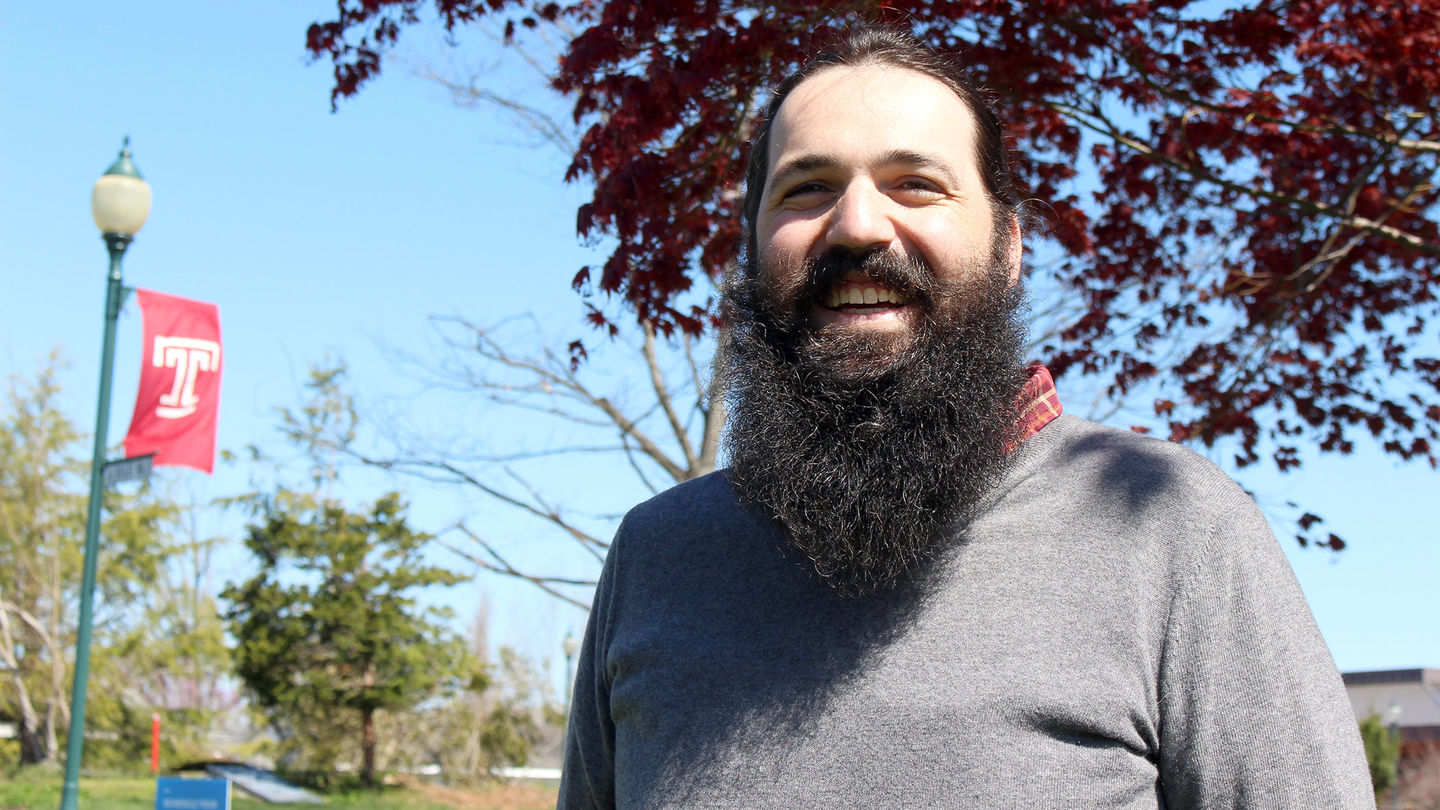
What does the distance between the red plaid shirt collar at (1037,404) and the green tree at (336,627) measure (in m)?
20.6

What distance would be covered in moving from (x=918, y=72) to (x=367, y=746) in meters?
22.3

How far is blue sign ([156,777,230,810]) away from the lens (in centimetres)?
683

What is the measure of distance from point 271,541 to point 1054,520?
22.7 m

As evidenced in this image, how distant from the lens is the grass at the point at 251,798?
16.7 metres

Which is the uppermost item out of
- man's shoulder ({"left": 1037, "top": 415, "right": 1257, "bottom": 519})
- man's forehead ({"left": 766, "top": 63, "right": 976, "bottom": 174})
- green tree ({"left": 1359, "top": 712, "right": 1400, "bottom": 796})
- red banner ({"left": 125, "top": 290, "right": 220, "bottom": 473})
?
red banner ({"left": 125, "top": 290, "right": 220, "bottom": 473})

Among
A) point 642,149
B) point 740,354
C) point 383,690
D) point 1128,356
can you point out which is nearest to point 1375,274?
point 1128,356

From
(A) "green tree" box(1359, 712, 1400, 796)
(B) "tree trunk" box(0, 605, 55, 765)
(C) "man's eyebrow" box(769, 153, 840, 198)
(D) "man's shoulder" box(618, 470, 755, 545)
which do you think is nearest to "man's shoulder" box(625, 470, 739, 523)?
Answer: (D) "man's shoulder" box(618, 470, 755, 545)

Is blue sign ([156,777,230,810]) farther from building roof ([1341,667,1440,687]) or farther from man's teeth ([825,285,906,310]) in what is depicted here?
building roof ([1341,667,1440,687])

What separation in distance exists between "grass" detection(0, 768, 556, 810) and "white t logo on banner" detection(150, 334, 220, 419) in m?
9.36

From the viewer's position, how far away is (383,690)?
71.7ft

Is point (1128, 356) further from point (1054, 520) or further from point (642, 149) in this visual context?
point (1054, 520)

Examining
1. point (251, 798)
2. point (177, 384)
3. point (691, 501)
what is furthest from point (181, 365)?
point (251, 798)

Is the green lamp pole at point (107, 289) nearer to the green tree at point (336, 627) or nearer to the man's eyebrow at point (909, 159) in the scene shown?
the man's eyebrow at point (909, 159)

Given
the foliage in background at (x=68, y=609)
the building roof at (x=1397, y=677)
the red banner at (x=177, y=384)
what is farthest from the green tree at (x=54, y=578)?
the building roof at (x=1397, y=677)
